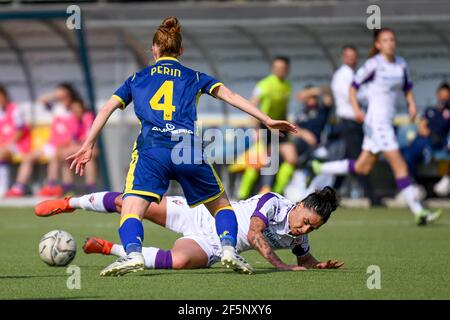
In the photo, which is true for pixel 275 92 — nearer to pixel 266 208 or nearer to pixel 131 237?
pixel 266 208

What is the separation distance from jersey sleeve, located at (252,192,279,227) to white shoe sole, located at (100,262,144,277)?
1150 millimetres

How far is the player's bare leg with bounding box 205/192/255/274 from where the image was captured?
793 cm

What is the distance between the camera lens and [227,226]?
27.3ft

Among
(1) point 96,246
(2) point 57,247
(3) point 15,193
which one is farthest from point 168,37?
(3) point 15,193

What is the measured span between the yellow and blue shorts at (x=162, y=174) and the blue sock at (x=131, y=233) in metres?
0.20

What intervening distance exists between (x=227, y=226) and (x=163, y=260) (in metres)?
0.68

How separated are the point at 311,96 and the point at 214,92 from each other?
11.1m

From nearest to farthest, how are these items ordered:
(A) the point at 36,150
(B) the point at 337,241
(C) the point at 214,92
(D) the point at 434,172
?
(C) the point at 214,92 < (B) the point at 337,241 < (D) the point at 434,172 < (A) the point at 36,150

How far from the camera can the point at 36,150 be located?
71.1 feet

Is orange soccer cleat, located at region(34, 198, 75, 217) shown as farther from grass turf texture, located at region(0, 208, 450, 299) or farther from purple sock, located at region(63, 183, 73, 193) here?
purple sock, located at region(63, 183, 73, 193)

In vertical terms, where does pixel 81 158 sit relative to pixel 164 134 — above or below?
below
